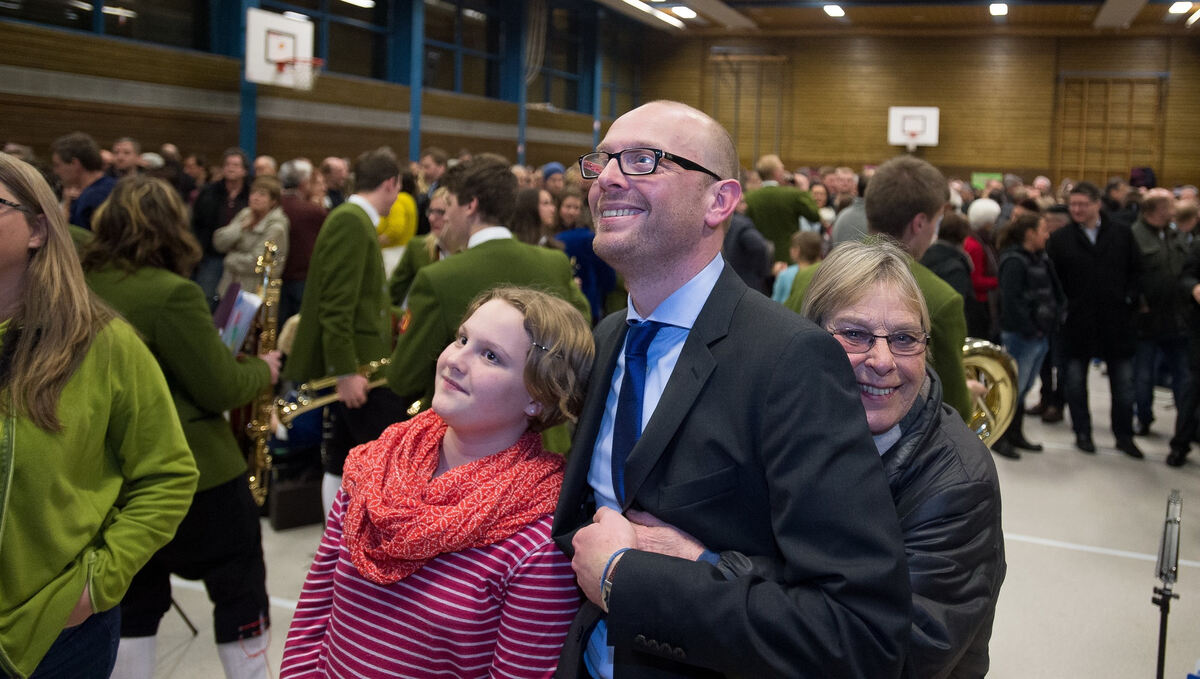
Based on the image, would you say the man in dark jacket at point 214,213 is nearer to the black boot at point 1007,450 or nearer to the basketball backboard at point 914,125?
the black boot at point 1007,450

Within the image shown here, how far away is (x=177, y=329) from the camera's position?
267 centimetres

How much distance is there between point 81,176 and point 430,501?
584 cm

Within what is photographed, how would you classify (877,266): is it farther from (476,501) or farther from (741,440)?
(476,501)

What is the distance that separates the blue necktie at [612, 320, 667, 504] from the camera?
4.94 feet

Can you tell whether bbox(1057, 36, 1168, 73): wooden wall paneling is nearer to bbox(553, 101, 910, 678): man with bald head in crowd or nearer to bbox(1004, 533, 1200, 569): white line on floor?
bbox(1004, 533, 1200, 569): white line on floor

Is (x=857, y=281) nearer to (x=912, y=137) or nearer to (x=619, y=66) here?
(x=912, y=137)

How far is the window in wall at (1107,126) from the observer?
19891 millimetres

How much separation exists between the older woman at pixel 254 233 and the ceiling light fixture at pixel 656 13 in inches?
488

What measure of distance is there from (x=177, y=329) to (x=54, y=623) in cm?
101

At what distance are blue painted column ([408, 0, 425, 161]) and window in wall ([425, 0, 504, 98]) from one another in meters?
0.65

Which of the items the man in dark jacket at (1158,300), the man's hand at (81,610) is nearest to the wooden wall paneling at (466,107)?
the man in dark jacket at (1158,300)

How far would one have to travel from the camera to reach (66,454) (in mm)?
1895

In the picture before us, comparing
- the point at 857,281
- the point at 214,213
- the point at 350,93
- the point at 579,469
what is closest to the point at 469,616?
the point at 579,469

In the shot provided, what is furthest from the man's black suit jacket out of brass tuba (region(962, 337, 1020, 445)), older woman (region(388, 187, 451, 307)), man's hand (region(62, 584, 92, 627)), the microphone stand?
older woman (region(388, 187, 451, 307))
